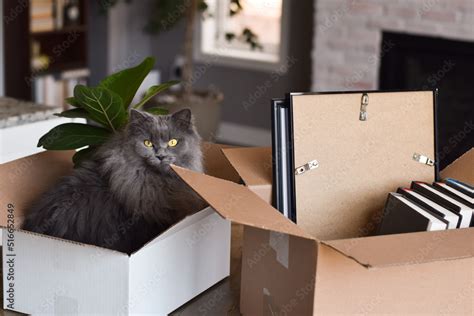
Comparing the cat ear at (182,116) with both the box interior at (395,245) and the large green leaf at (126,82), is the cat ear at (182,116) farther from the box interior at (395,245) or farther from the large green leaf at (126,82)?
the box interior at (395,245)

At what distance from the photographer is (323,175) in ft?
4.19

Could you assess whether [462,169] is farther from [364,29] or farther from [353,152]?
[364,29]

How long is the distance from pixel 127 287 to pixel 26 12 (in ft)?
12.5

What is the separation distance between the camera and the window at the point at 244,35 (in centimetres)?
506

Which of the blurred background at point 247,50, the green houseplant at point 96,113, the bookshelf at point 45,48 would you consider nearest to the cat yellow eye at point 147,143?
the green houseplant at point 96,113

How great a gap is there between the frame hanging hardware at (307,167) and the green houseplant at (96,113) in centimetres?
36

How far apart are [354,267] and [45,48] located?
4282 millimetres

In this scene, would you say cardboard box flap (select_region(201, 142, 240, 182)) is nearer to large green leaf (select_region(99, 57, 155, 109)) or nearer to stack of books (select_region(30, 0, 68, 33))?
large green leaf (select_region(99, 57, 155, 109))

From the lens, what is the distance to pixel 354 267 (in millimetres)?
1036

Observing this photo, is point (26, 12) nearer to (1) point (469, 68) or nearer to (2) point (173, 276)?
(1) point (469, 68)

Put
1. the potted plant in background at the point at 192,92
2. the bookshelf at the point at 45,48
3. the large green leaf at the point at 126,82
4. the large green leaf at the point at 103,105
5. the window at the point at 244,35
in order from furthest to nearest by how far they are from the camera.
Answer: the window at the point at 244,35, the potted plant in background at the point at 192,92, the bookshelf at the point at 45,48, the large green leaf at the point at 126,82, the large green leaf at the point at 103,105

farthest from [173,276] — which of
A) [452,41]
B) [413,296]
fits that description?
[452,41]

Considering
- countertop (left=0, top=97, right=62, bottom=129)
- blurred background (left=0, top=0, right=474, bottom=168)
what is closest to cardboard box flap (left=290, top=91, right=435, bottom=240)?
countertop (left=0, top=97, right=62, bottom=129)

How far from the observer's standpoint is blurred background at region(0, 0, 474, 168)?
428cm
